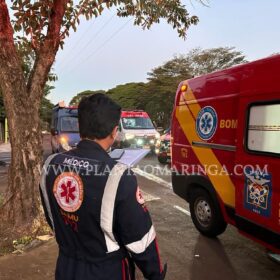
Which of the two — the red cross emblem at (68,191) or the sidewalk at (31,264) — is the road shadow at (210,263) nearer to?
the sidewalk at (31,264)

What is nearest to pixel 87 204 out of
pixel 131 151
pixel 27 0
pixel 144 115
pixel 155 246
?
pixel 155 246

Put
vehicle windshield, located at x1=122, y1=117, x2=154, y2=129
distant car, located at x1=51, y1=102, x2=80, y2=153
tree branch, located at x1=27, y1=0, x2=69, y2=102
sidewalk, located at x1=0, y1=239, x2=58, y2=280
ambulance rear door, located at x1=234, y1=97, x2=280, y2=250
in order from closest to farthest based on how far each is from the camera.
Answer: ambulance rear door, located at x1=234, y1=97, x2=280, y2=250 → sidewalk, located at x1=0, y1=239, x2=58, y2=280 → tree branch, located at x1=27, y1=0, x2=69, y2=102 → distant car, located at x1=51, y1=102, x2=80, y2=153 → vehicle windshield, located at x1=122, y1=117, x2=154, y2=129

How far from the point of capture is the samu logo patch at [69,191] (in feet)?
6.13

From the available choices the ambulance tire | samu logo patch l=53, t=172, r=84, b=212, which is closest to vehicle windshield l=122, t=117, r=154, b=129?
the ambulance tire

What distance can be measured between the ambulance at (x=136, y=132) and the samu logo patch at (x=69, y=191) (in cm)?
1417

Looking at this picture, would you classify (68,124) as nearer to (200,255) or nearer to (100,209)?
(200,255)

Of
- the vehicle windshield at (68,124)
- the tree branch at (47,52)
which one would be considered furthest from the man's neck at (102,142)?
the vehicle windshield at (68,124)

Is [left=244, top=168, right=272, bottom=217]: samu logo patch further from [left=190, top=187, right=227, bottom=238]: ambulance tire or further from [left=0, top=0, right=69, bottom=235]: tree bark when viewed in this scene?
[left=0, top=0, right=69, bottom=235]: tree bark

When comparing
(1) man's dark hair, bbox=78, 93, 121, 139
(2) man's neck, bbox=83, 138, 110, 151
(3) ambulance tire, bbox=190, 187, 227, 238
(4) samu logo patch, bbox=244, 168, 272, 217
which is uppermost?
(1) man's dark hair, bbox=78, 93, 121, 139

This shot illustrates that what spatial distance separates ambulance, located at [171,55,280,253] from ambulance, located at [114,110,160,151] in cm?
1063

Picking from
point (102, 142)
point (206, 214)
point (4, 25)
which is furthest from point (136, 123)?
point (102, 142)

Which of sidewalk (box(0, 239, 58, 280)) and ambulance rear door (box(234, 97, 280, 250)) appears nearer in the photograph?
ambulance rear door (box(234, 97, 280, 250))

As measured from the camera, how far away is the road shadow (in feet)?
13.4

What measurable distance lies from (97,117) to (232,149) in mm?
2919
